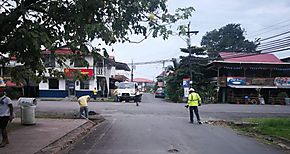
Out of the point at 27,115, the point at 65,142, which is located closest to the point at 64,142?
the point at 65,142

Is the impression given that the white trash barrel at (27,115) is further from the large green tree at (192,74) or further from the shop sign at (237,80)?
the shop sign at (237,80)

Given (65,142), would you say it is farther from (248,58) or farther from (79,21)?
(248,58)

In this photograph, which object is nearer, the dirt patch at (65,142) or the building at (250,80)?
the dirt patch at (65,142)

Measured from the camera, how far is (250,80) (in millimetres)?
46875

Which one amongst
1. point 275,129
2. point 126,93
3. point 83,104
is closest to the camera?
point 275,129

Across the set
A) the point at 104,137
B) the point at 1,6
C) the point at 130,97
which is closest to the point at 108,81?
the point at 130,97

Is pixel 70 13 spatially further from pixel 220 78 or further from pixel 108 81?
pixel 108 81

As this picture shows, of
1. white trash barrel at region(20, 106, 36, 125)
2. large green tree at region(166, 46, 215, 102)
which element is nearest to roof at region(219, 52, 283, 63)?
large green tree at region(166, 46, 215, 102)

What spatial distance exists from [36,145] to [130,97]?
1217 inches

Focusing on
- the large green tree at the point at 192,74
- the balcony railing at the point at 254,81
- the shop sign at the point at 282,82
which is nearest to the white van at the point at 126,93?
the large green tree at the point at 192,74

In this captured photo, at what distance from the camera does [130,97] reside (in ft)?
137

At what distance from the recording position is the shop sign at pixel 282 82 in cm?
4722

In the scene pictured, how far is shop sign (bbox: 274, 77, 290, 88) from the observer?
47219 millimetres

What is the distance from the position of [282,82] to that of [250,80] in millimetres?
4208
